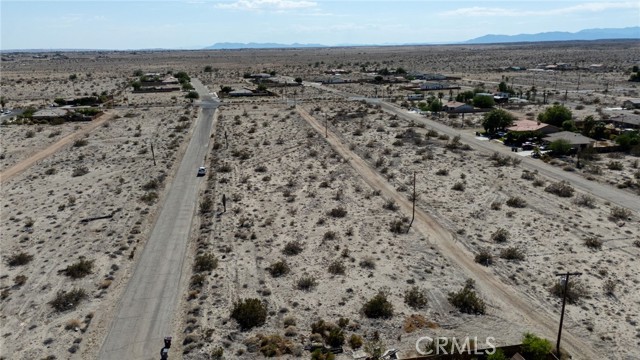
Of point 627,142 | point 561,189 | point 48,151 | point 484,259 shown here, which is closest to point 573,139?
point 627,142

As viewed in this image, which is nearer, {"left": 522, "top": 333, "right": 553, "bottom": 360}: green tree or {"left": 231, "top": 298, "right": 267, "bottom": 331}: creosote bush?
{"left": 522, "top": 333, "right": 553, "bottom": 360}: green tree

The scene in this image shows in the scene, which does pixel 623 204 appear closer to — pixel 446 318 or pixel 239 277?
pixel 446 318

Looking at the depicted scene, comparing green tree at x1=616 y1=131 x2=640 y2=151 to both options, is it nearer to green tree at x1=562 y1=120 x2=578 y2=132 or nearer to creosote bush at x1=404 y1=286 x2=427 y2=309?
green tree at x1=562 y1=120 x2=578 y2=132

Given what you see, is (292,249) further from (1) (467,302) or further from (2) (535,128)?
(2) (535,128)

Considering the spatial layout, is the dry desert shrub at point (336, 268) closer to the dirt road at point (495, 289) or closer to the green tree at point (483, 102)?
the dirt road at point (495, 289)

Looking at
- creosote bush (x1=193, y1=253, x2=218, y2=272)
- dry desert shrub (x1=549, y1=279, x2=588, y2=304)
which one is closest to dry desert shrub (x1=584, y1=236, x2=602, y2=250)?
dry desert shrub (x1=549, y1=279, x2=588, y2=304)

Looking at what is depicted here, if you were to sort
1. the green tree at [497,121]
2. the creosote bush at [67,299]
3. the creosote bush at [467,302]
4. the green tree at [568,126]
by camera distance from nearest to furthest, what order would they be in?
the creosote bush at [467,302]
the creosote bush at [67,299]
the green tree at [568,126]
the green tree at [497,121]

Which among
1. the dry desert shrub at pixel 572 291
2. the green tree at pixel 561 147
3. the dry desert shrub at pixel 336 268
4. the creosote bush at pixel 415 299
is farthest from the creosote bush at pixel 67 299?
the green tree at pixel 561 147
